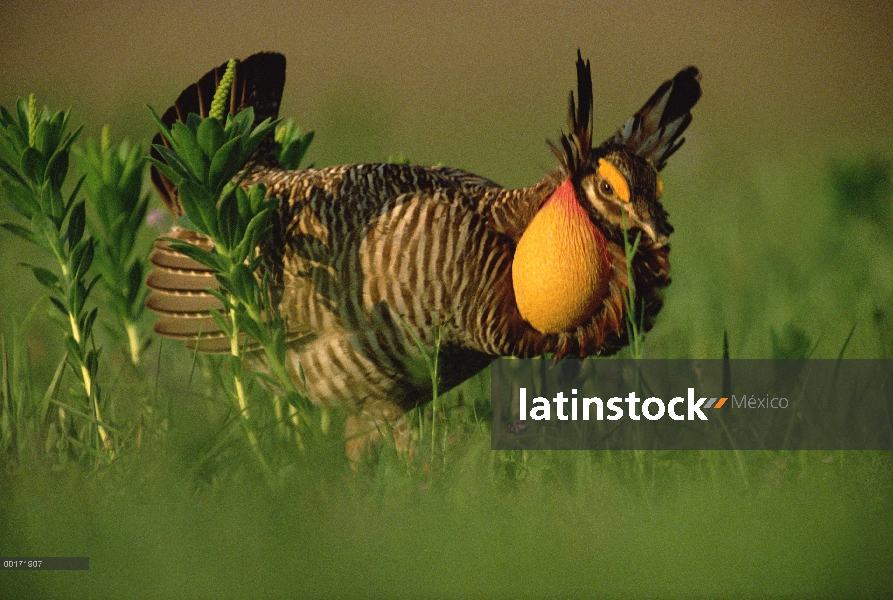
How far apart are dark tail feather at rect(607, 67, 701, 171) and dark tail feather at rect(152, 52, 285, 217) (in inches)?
46.5

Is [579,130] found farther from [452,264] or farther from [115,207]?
[115,207]

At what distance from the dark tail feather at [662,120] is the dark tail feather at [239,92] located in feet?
3.88

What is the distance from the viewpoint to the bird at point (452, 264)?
239 centimetres

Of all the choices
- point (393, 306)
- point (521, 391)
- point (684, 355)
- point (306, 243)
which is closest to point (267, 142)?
point (306, 243)

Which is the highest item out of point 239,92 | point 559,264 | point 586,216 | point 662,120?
point 239,92

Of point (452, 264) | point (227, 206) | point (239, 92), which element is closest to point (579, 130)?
point (452, 264)

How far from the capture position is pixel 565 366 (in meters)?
2.60

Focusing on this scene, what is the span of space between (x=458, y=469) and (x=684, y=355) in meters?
0.98

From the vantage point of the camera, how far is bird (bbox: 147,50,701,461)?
2393 millimetres

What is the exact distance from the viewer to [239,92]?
3125 millimetres

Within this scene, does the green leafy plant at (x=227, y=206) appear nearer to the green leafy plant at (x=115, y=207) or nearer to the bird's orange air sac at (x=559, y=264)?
the green leafy plant at (x=115, y=207)

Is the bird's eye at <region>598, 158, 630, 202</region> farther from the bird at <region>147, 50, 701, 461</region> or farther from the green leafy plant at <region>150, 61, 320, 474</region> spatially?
the green leafy plant at <region>150, 61, 320, 474</region>

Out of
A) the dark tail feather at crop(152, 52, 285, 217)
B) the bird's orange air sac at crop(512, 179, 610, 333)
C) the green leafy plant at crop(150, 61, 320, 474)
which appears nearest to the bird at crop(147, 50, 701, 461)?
the bird's orange air sac at crop(512, 179, 610, 333)

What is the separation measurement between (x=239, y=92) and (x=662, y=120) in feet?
4.39
